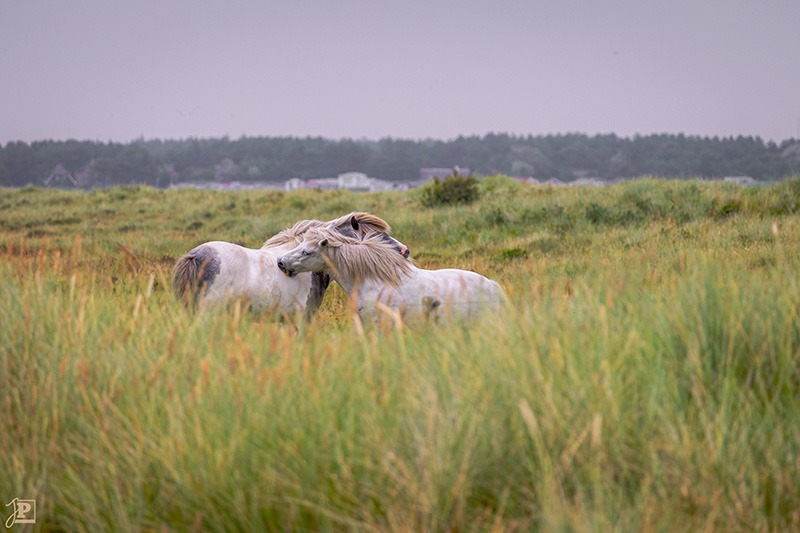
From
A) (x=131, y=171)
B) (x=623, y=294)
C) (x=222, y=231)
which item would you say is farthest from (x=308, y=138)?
(x=623, y=294)

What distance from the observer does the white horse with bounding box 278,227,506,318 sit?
760 cm

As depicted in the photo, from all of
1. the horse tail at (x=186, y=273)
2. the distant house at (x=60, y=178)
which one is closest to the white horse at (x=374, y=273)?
the horse tail at (x=186, y=273)

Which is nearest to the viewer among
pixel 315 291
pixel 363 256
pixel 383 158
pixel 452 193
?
pixel 363 256

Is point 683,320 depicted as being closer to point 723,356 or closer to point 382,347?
point 723,356

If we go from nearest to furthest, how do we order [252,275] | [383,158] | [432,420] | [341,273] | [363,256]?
[432,420] → [363,256] → [341,273] → [252,275] → [383,158]

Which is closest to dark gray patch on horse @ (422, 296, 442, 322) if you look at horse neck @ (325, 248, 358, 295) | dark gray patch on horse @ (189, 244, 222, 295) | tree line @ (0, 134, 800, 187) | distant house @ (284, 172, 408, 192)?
horse neck @ (325, 248, 358, 295)

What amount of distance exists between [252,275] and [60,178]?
7424 centimetres

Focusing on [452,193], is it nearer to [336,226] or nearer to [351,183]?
[336,226]

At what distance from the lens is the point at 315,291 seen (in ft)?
28.4

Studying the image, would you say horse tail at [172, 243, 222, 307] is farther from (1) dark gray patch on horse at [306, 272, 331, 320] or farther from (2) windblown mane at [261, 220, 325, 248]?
(1) dark gray patch on horse at [306, 272, 331, 320]

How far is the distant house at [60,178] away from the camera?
75188mm

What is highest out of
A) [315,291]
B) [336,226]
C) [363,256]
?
[336,226]

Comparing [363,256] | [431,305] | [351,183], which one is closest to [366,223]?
[363,256]

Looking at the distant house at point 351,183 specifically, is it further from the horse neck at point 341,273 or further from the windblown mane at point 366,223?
the horse neck at point 341,273
